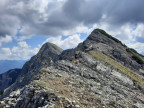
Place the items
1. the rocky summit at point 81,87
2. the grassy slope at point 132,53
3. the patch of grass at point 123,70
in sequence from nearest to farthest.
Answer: the rocky summit at point 81,87 < the patch of grass at point 123,70 < the grassy slope at point 132,53

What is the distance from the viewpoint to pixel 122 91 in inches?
1078

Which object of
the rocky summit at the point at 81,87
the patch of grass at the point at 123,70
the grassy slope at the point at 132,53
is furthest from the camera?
the grassy slope at the point at 132,53

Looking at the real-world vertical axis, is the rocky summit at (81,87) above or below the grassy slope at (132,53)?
below

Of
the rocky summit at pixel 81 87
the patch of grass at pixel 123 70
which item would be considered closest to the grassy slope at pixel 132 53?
the rocky summit at pixel 81 87

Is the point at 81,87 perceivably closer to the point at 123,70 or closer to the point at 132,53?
the point at 123,70

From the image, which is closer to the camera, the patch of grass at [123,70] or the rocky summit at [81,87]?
the rocky summit at [81,87]

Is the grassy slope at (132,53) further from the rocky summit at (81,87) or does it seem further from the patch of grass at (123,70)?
the patch of grass at (123,70)

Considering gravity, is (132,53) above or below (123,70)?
above

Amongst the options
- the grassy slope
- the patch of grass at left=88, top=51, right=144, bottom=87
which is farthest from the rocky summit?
the patch of grass at left=88, top=51, right=144, bottom=87

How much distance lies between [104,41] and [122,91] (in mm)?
43552

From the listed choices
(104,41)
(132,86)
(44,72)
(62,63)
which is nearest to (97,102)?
(44,72)

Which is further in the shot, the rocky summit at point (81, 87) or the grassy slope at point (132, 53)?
the grassy slope at point (132, 53)

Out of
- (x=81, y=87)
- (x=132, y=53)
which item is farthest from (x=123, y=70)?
(x=132, y=53)

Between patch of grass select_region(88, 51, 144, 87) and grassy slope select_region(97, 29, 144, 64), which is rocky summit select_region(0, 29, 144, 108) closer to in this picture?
grassy slope select_region(97, 29, 144, 64)
